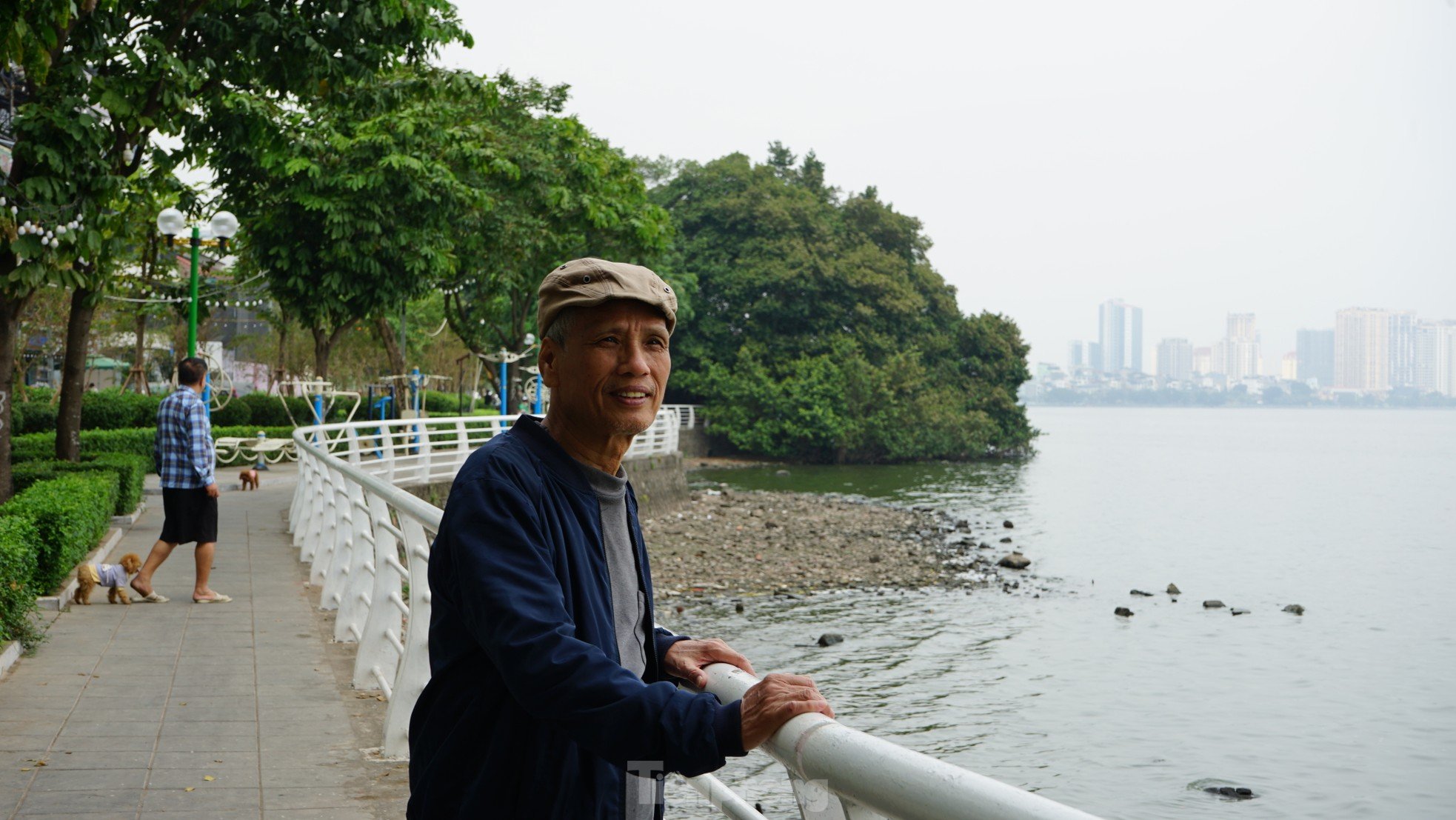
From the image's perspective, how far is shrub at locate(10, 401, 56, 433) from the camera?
82.8 ft

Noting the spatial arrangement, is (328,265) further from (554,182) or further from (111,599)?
(111,599)

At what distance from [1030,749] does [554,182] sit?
2248 cm

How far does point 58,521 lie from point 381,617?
390 centimetres

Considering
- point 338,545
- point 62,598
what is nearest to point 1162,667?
point 338,545

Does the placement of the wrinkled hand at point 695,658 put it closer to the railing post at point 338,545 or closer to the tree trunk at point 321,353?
the railing post at point 338,545

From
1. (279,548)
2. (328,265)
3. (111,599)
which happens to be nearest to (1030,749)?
(279,548)

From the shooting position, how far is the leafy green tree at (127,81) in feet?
34.2

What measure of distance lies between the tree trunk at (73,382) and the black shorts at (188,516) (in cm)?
766

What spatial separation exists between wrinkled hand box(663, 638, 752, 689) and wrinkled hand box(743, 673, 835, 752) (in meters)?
0.37

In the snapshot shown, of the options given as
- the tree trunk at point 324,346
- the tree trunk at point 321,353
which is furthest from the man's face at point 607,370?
the tree trunk at point 321,353

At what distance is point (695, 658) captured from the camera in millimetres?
2203

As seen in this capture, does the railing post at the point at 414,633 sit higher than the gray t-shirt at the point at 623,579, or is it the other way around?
the gray t-shirt at the point at 623,579

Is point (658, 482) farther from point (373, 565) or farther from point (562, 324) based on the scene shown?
point (562, 324)

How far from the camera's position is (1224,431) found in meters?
134
